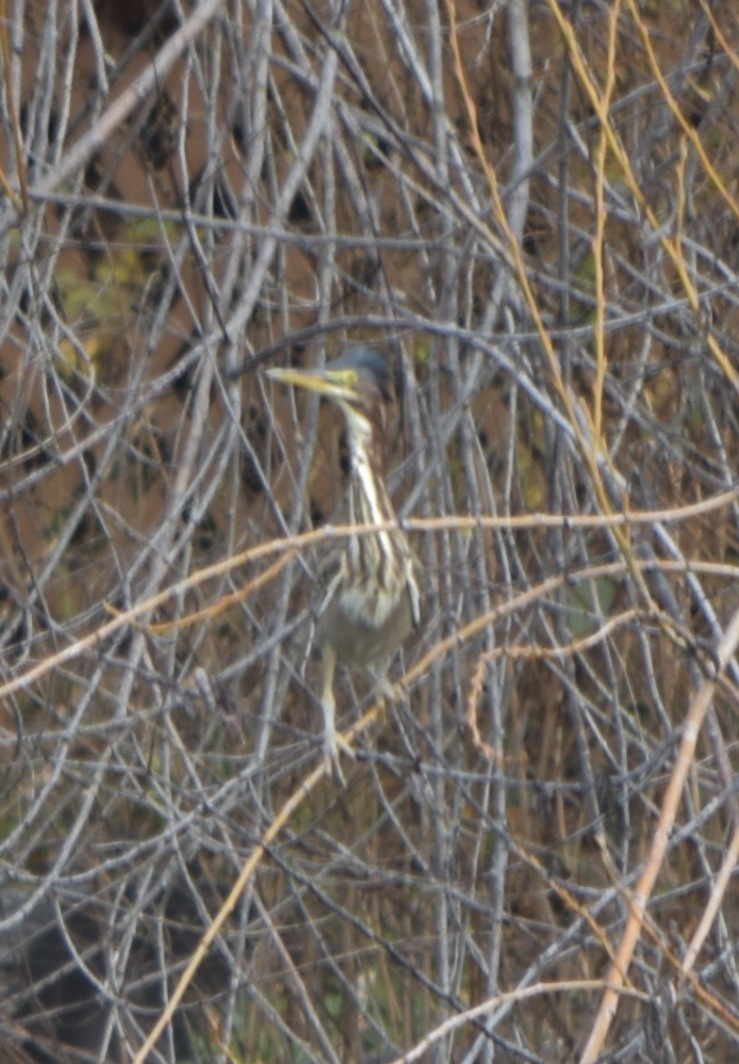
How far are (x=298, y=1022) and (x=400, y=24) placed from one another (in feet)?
6.00

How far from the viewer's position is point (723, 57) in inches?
116

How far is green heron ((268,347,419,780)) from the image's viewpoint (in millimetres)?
2830

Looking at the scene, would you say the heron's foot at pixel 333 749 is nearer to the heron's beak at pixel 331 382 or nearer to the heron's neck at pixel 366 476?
the heron's neck at pixel 366 476

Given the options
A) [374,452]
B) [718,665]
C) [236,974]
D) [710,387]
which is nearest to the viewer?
[718,665]

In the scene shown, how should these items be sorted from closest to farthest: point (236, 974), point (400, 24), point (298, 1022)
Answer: point (400, 24) < point (236, 974) < point (298, 1022)

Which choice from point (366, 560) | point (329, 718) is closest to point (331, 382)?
point (366, 560)

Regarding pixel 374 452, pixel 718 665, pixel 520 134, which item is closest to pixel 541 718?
pixel 374 452

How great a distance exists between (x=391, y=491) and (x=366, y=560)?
178 mm

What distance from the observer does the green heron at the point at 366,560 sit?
2830mm

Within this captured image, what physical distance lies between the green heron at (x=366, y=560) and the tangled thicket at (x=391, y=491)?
0.06 meters

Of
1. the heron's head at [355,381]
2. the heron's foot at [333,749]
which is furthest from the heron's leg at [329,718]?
the heron's head at [355,381]

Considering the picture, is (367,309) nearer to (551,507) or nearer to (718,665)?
(551,507)

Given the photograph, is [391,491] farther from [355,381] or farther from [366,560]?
[355,381]

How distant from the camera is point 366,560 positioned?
293 centimetres
